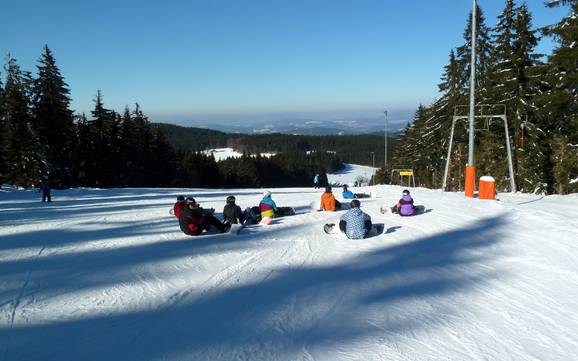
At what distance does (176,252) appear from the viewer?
862cm

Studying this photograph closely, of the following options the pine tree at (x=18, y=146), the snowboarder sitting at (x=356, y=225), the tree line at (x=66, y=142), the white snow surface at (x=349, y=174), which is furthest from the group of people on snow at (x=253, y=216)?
the white snow surface at (x=349, y=174)

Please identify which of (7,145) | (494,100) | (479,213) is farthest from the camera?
(7,145)

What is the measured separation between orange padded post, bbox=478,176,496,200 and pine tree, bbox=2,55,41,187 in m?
33.1

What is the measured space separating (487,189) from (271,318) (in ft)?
41.5

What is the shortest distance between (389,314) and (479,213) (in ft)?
28.5

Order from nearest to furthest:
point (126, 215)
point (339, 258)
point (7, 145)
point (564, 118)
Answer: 1. point (339, 258)
2. point (126, 215)
3. point (564, 118)
4. point (7, 145)

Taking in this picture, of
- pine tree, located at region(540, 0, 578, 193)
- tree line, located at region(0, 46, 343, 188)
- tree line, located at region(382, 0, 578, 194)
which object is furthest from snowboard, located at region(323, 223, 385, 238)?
tree line, located at region(0, 46, 343, 188)

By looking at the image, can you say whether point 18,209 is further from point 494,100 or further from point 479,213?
point 494,100

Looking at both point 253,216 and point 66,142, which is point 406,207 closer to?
point 253,216

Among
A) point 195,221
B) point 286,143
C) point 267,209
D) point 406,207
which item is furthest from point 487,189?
point 286,143

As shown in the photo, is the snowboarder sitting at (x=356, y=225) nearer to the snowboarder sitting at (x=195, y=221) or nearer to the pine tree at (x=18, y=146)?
the snowboarder sitting at (x=195, y=221)

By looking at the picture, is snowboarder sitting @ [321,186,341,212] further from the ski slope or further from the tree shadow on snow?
the tree shadow on snow

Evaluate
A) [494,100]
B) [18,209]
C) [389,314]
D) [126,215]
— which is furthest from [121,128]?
[389,314]

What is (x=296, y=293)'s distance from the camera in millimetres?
5957
